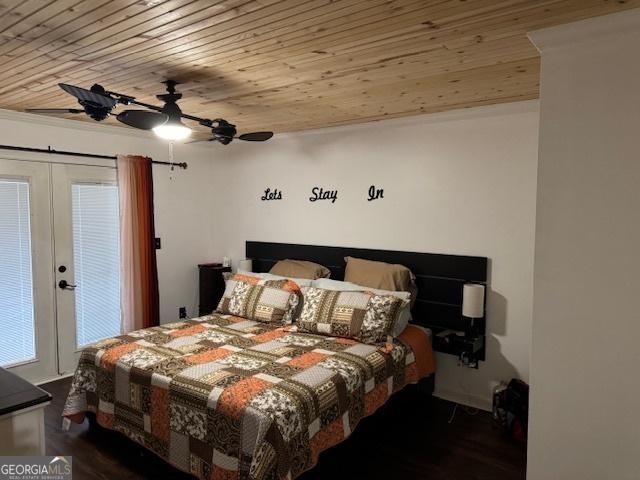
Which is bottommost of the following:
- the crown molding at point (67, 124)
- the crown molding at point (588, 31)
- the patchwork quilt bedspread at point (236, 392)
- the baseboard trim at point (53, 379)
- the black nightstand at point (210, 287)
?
the baseboard trim at point (53, 379)

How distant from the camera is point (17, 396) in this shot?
1.54 m

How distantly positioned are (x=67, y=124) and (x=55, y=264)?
122 centimetres

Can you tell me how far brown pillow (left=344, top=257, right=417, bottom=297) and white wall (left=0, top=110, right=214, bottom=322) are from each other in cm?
200

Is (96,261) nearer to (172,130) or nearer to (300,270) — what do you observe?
(300,270)

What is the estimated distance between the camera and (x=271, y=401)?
2230 mm

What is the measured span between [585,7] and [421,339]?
241 centimetres

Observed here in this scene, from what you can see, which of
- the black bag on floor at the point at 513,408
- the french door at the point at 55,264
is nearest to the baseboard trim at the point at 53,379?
the french door at the point at 55,264

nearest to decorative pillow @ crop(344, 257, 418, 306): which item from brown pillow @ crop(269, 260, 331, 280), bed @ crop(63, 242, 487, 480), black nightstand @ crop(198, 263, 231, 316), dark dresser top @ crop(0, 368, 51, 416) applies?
bed @ crop(63, 242, 487, 480)

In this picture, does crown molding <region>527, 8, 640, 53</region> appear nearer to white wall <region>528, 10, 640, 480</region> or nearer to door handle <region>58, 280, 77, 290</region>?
white wall <region>528, 10, 640, 480</region>

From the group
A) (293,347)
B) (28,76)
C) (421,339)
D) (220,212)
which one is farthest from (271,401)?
(220,212)

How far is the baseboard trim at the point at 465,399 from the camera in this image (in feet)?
11.6

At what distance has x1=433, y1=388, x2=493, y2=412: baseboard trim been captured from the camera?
3.53m

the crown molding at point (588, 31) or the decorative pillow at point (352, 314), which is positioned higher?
the crown molding at point (588, 31)

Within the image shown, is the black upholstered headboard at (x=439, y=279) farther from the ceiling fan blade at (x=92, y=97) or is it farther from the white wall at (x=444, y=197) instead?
the ceiling fan blade at (x=92, y=97)
